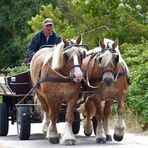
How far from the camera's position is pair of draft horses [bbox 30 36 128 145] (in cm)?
1199

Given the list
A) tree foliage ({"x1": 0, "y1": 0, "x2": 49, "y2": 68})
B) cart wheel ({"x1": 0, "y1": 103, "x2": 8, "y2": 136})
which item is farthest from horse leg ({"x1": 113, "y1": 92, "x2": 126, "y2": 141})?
tree foliage ({"x1": 0, "y1": 0, "x2": 49, "y2": 68})

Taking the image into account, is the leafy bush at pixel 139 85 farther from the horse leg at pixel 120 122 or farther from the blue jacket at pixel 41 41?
the horse leg at pixel 120 122

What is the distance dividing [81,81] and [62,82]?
459mm

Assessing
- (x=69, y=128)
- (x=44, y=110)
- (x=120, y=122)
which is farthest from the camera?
(x=44, y=110)

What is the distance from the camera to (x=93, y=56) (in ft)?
41.2

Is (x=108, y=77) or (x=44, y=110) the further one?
(x=44, y=110)

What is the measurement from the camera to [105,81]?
38.9 feet

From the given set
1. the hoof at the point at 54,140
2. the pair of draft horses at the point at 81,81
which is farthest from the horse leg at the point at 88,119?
the hoof at the point at 54,140

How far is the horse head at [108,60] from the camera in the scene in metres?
11.9

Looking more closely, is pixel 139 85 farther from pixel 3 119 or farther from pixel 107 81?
pixel 107 81

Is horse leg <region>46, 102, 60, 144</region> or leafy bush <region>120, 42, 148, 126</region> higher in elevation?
leafy bush <region>120, 42, 148, 126</region>

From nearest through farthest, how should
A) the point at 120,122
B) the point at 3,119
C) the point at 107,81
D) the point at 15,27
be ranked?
the point at 107,81
the point at 120,122
the point at 3,119
the point at 15,27

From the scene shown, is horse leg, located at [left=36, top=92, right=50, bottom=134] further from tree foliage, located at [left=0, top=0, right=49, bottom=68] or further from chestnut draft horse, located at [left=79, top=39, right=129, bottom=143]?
tree foliage, located at [left=0, top=0, right=49, bottom=68]

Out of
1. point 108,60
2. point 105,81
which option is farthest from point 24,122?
point 108,60
